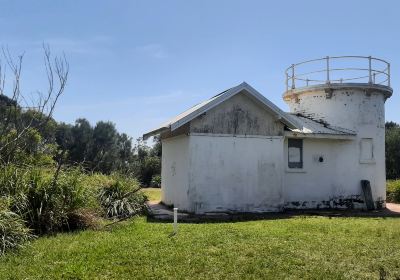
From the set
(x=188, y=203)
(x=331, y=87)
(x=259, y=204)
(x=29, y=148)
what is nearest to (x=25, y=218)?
(x=29, y=148)

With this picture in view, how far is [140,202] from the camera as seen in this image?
51.4 ft

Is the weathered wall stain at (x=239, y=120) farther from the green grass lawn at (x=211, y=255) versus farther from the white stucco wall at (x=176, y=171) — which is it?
the green grass lawn at (x=211, y=255)

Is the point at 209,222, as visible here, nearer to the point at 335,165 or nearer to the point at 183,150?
the point at 183,150

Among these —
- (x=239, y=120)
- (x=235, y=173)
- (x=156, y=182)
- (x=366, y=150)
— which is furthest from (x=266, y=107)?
(x=156, y=182)

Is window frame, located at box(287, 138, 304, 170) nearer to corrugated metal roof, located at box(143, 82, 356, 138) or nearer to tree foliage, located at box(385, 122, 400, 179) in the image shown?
corrugated metal roof, located at box(143, 82, 356, 138)

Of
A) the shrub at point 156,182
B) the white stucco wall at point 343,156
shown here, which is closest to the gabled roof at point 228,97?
Answer: the white stucco wall at point 343,156

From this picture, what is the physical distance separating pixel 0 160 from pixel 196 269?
6.56 m

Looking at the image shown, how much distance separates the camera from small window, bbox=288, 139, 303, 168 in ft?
59.3

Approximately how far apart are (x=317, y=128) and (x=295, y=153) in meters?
1.41

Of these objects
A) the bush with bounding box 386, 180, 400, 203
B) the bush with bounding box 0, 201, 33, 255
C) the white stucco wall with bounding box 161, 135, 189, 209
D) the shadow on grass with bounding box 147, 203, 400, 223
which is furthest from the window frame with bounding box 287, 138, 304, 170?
the bush with bounding box 0, 201, 33, 255

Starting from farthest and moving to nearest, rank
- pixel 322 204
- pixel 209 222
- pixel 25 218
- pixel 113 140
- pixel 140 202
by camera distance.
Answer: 1. pixel 113 140
2. pixel 322 204
3. pixel 140 202
4. pixel 209 222
5. pixel 25 218

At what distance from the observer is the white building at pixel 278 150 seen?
15.7m

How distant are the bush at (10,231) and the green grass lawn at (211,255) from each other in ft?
0.87

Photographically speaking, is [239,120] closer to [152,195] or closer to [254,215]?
[254,215]
